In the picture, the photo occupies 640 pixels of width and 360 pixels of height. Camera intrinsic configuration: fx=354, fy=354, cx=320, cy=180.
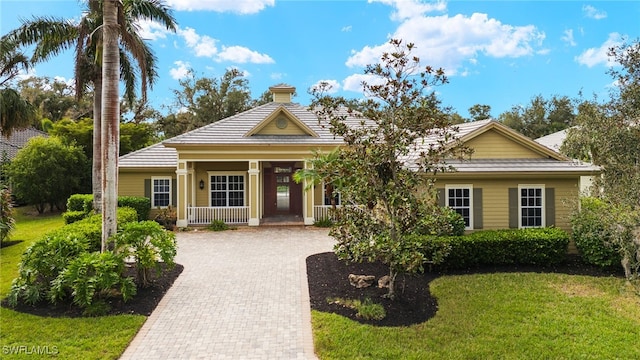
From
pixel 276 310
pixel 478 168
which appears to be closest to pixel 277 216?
pixel 478 168

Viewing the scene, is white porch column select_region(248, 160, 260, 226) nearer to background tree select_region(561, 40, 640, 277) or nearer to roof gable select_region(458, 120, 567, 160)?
roof gable select_region(458, 120, 567, 160)

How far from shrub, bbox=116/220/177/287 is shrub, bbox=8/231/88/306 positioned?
969 mm

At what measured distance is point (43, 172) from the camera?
63.7 feet

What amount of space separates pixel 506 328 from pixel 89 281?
753 centimetres

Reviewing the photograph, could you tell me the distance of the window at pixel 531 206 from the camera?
11.8 metres

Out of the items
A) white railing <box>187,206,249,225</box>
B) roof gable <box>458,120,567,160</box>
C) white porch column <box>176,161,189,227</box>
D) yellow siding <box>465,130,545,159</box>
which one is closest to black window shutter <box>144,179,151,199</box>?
white porch column <box>176,161,189,227</box>

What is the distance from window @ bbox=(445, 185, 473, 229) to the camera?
1187cm

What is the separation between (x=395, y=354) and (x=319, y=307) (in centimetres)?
207

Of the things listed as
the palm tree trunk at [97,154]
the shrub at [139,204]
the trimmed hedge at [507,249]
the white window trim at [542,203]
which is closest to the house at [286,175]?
the white window trim at [542,203]

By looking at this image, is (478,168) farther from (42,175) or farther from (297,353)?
(42,175)

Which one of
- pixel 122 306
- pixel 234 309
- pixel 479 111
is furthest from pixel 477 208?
pixel 479 111

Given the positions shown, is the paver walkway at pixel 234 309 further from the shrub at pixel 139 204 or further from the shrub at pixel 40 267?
the shrub at pixel 139 204

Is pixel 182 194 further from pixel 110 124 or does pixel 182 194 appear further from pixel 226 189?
pixel 110 124

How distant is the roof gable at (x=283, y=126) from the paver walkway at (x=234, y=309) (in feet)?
21.8
